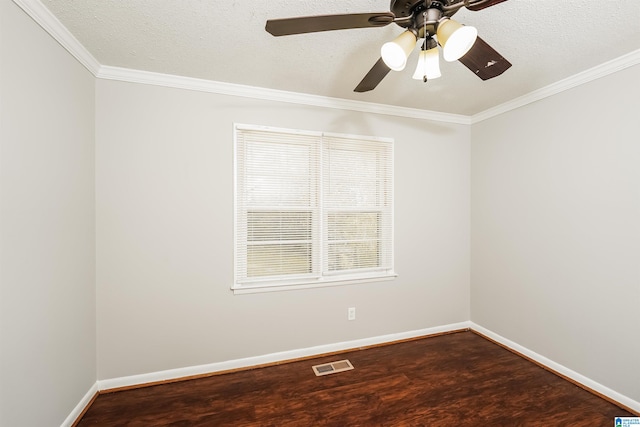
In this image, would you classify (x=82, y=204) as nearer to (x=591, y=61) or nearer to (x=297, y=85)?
(x=297, y=85)

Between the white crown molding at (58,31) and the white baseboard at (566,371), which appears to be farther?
the white baseboard at (566,371)

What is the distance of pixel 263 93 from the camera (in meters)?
2.56

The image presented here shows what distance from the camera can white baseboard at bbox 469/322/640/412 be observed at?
2.01m

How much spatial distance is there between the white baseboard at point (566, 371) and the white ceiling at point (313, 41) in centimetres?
246

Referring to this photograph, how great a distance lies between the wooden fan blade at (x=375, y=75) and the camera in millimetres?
1488

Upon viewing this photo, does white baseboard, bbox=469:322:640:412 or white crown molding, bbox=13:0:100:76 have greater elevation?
white crown molding, bbox=13:0:100:76

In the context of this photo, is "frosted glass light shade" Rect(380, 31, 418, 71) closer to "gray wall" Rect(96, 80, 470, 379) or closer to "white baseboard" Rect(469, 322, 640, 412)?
"gray wall" Rect(96, 80, 470, 379)

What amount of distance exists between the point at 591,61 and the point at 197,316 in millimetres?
3679

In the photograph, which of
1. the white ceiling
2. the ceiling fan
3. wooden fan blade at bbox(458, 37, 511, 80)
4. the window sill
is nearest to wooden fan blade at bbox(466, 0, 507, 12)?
the ceiling fan

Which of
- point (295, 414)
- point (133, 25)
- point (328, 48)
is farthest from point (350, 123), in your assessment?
point (295, 414)

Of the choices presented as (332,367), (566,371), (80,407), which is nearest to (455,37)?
(332,367)

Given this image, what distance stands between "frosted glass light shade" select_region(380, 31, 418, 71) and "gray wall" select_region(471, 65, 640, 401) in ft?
6.48

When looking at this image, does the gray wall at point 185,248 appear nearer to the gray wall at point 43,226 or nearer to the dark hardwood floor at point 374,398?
the gray wall at point 43,226

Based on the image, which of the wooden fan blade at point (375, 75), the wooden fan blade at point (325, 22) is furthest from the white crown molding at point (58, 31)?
the wooden fan blade at point (375, 75)
